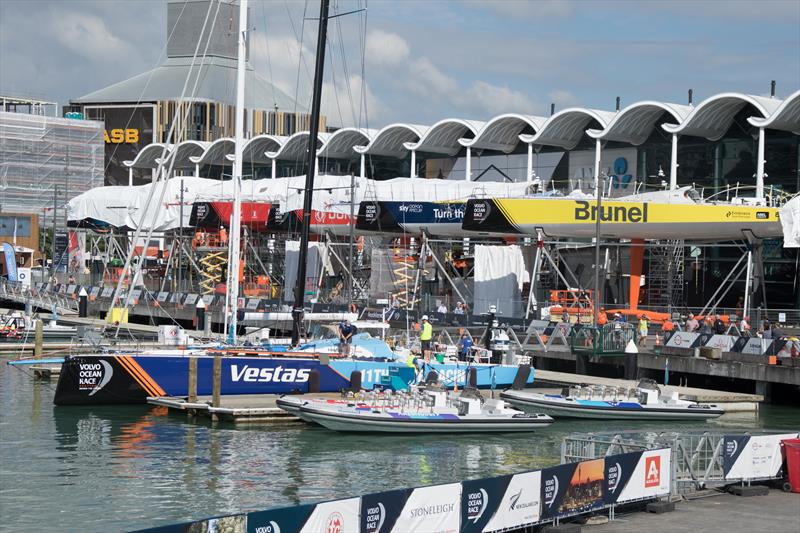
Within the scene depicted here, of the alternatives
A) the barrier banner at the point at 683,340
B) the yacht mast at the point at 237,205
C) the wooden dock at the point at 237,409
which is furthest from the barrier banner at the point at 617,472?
the barrier banner at the point at 683,340

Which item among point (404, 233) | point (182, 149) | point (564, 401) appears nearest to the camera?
point (564, 401)

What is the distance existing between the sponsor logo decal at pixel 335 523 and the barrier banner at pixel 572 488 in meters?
3.60

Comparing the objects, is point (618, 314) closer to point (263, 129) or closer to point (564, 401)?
point (564, 401)

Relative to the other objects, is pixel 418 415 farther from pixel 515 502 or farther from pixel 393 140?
pixel 393 140

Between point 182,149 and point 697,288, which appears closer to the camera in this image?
point 697,288

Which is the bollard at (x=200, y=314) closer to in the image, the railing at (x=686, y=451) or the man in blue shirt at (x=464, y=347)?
the man in blue shirt at (x=464, y=347)

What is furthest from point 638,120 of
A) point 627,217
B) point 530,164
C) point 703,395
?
point 703,395

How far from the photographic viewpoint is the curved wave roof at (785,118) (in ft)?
166

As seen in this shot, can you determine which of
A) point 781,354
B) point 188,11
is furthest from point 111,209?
point 188,11

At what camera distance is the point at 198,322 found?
5412cm

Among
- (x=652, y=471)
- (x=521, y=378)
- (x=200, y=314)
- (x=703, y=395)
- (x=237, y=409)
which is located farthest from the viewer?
(x=200, y=314)

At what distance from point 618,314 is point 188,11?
4417 inches

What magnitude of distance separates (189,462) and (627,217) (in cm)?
2795

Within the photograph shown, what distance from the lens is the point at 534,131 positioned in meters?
65.4
